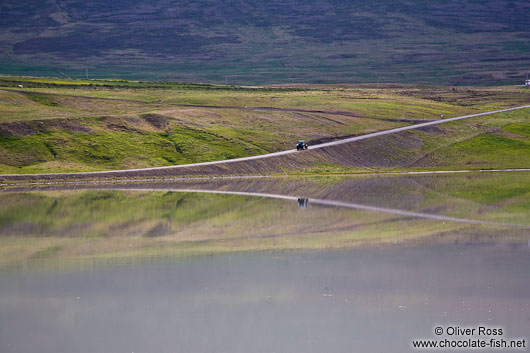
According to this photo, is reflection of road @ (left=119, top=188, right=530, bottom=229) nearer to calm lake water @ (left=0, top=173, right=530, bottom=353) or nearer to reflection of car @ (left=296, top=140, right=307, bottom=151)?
calm lake water @ (left=0, top=173, right=530, bottom=353)

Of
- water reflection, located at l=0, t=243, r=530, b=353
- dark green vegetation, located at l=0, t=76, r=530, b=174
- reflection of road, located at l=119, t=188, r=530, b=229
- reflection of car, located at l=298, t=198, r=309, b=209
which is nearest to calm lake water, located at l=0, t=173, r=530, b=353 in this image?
water reflection, located at l=0, t=243, r=530, b=353

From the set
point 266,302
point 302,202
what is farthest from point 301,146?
point 266,302

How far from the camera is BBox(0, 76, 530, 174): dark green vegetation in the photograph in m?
84.1

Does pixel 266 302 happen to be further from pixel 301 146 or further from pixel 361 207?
pixel 301 146

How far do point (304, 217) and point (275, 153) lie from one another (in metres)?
45.0

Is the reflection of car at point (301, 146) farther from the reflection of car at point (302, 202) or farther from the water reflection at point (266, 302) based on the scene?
the water reflection at point (266, 302)

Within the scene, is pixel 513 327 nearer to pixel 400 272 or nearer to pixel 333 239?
pixel 400 272

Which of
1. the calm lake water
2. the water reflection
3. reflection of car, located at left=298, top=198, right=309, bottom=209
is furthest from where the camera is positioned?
reflection of car, located at left=298, top=198, right=309, bottom=209

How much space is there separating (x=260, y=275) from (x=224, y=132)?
6873 centimetres

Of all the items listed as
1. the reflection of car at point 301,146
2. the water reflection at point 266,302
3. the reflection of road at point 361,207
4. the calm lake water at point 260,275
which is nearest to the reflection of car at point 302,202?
the reflection of road at point 361,207

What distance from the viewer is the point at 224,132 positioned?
317ft

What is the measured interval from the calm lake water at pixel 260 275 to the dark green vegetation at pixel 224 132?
1189 inches

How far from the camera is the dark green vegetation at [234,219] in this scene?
3666 centimetres

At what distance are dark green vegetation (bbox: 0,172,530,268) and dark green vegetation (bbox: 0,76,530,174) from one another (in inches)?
577
